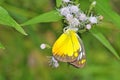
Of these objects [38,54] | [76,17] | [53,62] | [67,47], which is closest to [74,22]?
[76,17]

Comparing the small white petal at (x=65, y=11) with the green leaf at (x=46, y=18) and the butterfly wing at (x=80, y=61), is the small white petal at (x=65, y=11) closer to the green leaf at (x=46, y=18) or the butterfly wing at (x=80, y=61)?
the green leaf at (x=46, y=18)

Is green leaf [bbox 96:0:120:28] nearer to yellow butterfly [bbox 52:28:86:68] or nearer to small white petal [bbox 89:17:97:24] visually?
small white petal [bbox 89:17:97:24]

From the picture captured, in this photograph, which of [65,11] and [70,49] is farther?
[65,11]

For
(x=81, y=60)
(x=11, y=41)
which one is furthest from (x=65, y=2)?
(x=11, y=41)

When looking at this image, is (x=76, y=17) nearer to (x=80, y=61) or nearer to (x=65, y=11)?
(x=65, y=11)

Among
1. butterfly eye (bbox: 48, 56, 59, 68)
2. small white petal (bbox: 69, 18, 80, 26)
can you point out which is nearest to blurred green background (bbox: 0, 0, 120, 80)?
butterfly eye (bbox: 48, 56, 59, 68)

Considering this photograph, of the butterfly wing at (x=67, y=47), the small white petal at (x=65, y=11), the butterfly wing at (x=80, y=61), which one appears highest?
the small white petal at (x=65, y=11)

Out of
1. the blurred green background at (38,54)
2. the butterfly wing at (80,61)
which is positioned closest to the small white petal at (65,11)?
the butterfly wing at (80,61)
